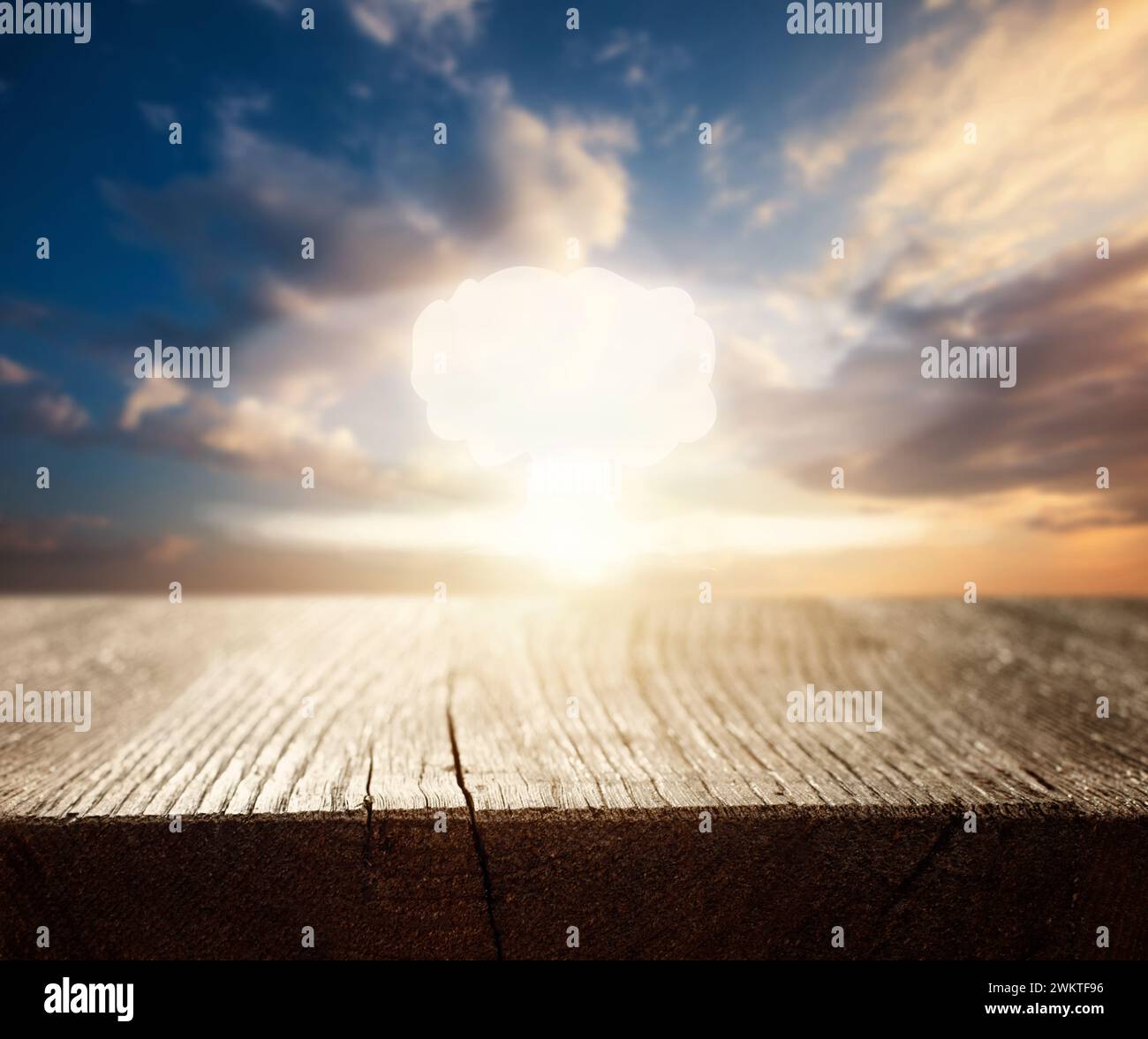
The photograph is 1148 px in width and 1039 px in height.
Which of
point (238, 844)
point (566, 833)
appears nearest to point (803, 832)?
point (566, 833)

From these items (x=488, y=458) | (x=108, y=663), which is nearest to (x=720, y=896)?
(x=488, y=458)

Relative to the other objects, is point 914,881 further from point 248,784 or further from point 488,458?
point 488,458

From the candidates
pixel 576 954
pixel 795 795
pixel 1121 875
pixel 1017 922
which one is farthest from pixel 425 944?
pixel 1121 875

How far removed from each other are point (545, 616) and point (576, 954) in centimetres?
146

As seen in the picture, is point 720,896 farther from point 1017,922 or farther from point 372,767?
point 372,767

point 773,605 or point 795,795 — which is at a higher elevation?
point 773,605

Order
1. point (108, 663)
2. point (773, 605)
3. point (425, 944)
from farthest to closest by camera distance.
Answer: point (773, 605) → point (108, 663) → point (425, 944)

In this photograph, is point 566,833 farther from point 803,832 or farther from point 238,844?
point 238,844

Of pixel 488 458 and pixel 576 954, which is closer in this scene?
pixel 576 954

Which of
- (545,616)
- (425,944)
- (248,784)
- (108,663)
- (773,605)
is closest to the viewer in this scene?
(425,944)

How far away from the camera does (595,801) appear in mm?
1226

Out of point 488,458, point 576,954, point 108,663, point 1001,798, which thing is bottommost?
point 576,954

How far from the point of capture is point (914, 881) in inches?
48.1

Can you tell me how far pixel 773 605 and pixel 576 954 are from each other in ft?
5.91
